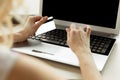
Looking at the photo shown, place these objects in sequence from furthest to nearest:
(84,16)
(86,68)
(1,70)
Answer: (84,16) < (86,68) < (1,70)

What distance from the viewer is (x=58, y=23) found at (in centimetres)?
134

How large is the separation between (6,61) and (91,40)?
2.57 feet

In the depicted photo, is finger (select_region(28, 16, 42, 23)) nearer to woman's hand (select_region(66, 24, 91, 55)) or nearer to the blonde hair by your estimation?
woman's hand (select_region(66, 24, 91, 55))

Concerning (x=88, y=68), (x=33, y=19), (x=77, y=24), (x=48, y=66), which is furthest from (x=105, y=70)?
(x=48, y=66)

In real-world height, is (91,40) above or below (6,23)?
below

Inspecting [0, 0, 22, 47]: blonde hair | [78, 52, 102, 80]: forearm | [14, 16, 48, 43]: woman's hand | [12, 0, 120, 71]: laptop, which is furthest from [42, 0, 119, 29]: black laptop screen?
[0, 0, 22, 47]: blonde hair

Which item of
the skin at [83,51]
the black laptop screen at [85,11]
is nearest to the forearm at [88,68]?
the skin at [83,51]

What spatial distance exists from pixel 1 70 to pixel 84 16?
2.85ft

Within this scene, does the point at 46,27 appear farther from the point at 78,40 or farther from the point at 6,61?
the point at 6,61

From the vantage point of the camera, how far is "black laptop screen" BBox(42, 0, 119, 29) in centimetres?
123

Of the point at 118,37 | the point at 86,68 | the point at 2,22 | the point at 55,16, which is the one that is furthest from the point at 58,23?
the point at 2,22

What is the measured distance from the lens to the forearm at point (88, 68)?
3.11 feet

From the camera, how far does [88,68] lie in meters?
0.97

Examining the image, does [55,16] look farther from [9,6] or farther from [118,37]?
[9,6]
